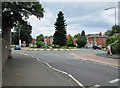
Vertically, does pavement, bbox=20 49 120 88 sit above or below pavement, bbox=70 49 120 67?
above

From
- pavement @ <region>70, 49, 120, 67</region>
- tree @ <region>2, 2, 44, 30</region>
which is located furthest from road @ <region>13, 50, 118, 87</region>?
tree @ <region>2, 2, 44, 30</region>

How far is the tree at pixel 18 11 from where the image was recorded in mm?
26594

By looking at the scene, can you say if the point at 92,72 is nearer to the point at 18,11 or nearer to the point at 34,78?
the point at 34,78

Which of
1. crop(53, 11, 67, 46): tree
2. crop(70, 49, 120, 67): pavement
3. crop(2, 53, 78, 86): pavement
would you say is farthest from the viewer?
crop(53, 11, 67, 46): tree

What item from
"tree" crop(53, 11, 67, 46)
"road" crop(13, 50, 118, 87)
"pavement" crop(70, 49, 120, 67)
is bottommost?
"pavement" crop(70, 49, 120, 67)

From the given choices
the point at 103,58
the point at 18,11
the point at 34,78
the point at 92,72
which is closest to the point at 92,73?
the point at 92,72

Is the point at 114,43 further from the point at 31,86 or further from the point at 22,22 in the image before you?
the point at 31,86

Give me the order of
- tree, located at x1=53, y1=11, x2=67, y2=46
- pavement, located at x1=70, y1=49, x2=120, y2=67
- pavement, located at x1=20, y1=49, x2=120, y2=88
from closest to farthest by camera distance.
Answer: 1. pavement, located at x1=20, y1=49, x2=120, y2=88
2. pavement, located at x1=70, y1=49, x2=120, y2=67
3. tree, located at x1=53, y1=11, x2=67, y2=46

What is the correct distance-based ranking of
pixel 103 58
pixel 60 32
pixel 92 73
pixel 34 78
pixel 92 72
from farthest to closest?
pixel 60 32, pixel 103 58, pixel 92 72, pixel 92 73, pixel 34 78

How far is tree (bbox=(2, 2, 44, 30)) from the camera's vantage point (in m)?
26.6

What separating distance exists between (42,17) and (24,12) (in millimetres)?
2184

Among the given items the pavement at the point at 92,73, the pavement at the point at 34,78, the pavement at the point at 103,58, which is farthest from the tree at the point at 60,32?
the pavement at the point at 34,78

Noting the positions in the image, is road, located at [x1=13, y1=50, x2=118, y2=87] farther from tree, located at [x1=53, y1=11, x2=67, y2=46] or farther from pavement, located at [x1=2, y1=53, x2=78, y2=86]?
tree, located at [x1=53, y1=11, x2=67, y2=46]

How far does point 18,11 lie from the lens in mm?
27703
